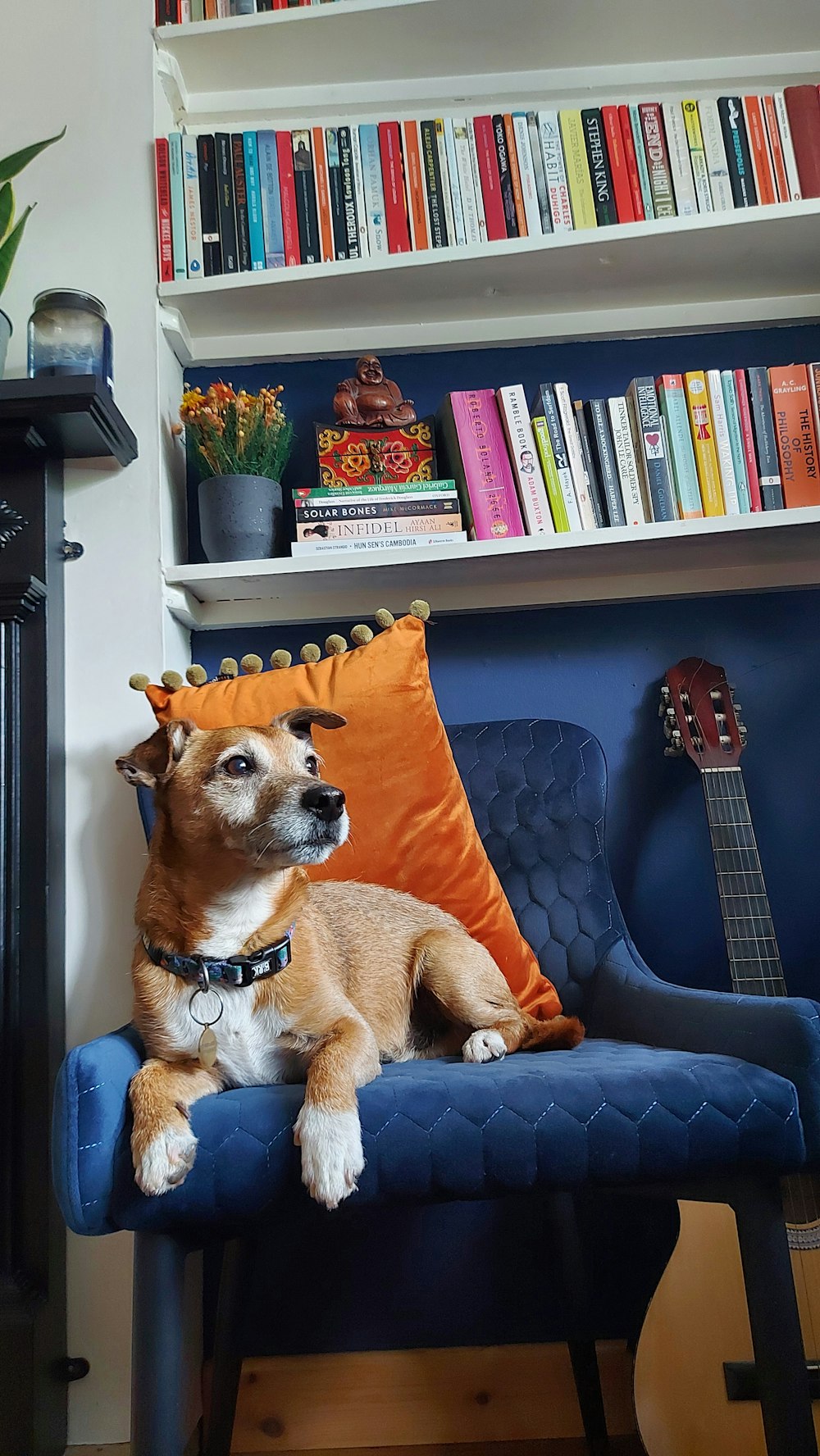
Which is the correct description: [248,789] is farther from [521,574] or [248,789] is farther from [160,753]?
[521,574]

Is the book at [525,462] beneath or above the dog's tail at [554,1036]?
above

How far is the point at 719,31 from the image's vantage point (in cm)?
194

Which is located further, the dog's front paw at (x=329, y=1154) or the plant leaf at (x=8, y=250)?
the plant leaf at (x=8, y=250)

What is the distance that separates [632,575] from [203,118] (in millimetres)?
1370

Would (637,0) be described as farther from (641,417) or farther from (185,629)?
(185,629)

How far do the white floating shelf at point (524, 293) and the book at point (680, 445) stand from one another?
0.96 feet

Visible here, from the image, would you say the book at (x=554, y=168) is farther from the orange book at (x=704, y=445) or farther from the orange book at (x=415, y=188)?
the orange book at (x=704, y=445)

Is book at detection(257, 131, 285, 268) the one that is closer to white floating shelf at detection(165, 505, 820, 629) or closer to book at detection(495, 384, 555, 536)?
book at detection(495, 384, 555, 536)

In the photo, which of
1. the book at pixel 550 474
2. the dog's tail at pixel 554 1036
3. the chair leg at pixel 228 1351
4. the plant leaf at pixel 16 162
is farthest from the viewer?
the book at pixel 550 474

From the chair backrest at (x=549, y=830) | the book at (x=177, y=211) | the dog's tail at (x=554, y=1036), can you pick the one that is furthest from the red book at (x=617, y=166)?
→ the dog's tail at (x=554, y=1036)

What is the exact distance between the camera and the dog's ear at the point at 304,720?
1.33 metres

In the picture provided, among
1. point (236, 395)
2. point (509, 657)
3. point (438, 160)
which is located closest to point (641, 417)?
point (509, 657)

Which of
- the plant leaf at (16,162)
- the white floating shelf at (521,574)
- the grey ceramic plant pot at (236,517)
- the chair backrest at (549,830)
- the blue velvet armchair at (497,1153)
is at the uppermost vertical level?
the plant leaf at (16,162)

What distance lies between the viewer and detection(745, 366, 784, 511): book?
171 cm
